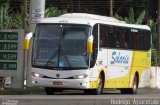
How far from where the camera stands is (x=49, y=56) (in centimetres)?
2534

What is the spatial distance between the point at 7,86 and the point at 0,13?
58.9 feet

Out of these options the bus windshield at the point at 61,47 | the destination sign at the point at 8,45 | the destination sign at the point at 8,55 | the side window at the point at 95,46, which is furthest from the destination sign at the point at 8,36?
the side window at the point at 95,46

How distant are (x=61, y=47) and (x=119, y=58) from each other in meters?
4.00

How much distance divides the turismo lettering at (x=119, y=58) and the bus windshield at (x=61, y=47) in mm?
2853

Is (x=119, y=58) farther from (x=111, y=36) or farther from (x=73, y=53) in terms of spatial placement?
(x=73, y=53)

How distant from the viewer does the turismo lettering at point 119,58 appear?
27844 millimetres

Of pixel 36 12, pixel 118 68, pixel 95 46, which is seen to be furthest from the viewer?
pixel 36 12

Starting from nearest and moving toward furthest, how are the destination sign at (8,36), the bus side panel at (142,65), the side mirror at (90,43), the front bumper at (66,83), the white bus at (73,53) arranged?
the side mirror at (90,43) < the front bumper at (66,83) < the white bus at (73,53) < the destination sign at (8,36) < the bus side panel at (142,65)

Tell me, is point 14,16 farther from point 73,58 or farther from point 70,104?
point 70,104

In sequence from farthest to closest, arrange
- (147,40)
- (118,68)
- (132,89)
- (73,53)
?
(147,40), (132,89), (118,68), (73,53)

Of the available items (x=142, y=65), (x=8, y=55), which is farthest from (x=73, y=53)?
(x=142, y=65)

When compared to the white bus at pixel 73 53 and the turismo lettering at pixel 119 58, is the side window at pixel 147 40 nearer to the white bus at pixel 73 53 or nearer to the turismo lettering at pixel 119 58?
the turismo lettering at pixel 119 58

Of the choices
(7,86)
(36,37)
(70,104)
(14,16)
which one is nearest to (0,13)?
(14,16)

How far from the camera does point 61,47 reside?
25.2 m
